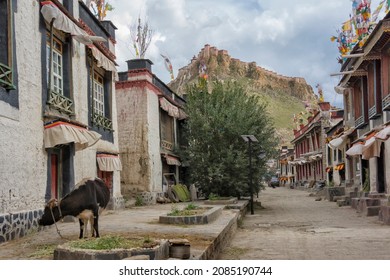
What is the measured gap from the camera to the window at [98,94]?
1577 centimetres

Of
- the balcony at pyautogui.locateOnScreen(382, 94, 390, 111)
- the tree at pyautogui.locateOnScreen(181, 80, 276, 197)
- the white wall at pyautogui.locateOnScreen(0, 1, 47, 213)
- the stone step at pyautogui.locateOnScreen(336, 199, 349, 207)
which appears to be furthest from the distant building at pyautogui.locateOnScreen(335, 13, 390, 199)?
the white wall at pyautogui.locateOnScreen(0, 1, 47, 213)

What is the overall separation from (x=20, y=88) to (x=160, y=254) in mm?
5666

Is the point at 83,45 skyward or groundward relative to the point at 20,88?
skyward

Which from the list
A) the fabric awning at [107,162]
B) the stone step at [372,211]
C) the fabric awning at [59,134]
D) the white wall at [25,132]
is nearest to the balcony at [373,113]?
the stone step at [372,211]

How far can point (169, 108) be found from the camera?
23.3 meters

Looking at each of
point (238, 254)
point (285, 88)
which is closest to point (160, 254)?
point (238, 254)

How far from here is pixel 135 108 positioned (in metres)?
20.6

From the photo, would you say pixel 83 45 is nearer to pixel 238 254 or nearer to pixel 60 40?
pixel 60 40

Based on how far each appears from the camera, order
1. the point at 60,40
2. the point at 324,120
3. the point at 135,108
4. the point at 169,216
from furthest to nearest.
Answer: the point at 324,120
the point at 135,108
the point at 60,40
the point at 169,216

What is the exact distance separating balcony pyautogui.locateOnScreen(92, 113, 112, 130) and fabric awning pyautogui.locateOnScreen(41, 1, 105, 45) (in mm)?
3105

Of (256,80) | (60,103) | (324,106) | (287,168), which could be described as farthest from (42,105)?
(287,168)

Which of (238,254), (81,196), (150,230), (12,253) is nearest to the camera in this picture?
(12,253)

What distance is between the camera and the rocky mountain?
24906mm

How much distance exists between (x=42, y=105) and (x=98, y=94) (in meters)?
5.64
